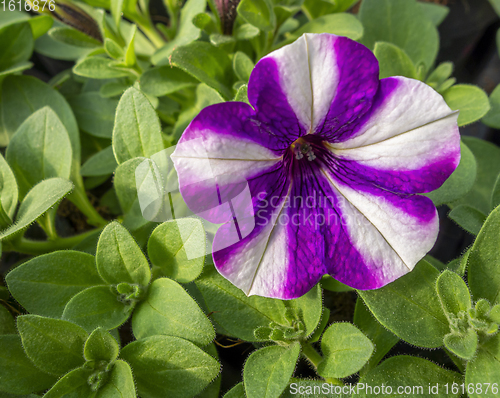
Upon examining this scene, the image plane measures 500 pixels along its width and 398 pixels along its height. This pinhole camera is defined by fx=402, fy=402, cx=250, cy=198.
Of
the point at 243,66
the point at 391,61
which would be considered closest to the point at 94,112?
A: the point at 243,66

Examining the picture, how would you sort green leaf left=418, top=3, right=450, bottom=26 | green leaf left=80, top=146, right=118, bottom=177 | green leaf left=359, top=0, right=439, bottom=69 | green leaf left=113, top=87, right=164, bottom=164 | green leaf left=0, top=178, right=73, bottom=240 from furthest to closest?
green leaf left=418, top=3, right=450, bottom=26 < green leaf left=359, top=0, right=439, bottom=69 < green leaf left=80, top=146, right=118, bottom=177 < green leaf left=113, top=87, right=164, bottom=164 < green leaf left=0, top=178, right=73, bottom=240

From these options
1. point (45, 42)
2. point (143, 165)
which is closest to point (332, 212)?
point (143, 165)

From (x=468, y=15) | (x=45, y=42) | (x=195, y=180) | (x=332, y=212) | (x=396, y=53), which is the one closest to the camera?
(x=195, y=180)

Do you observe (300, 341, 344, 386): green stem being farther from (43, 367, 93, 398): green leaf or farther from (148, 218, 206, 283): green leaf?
(43, 367, 93, 398): green leaf

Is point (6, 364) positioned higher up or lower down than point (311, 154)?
lower down

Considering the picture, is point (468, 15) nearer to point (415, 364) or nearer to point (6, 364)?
point (415, 364)

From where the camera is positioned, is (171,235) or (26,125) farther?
(26,125)

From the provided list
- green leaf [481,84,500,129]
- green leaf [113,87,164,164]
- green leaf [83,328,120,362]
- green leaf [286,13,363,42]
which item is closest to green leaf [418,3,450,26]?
green leaf [481,84,500,129]
